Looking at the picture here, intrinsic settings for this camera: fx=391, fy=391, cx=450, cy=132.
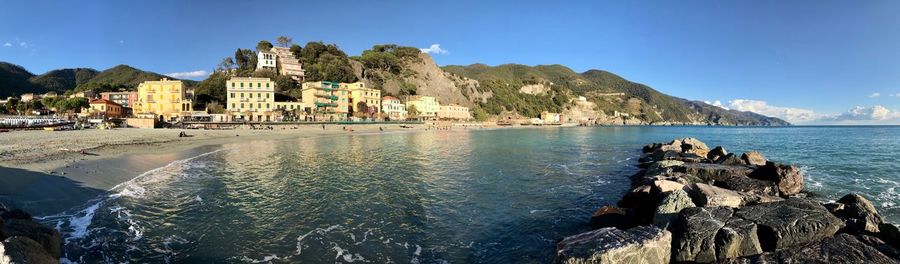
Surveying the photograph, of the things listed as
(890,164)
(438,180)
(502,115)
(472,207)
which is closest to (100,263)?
(472,207)

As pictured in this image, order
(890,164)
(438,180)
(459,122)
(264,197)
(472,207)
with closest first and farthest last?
(472,207) → (264,197) → (438,180) → (890,164) → (459,122)

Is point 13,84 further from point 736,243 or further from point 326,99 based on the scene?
point 736,243

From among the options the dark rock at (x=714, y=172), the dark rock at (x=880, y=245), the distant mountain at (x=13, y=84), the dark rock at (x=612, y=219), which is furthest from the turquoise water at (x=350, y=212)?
the distant mountain at (x=13, y=84)

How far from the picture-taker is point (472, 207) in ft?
42.8

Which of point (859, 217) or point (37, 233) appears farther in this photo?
point (859, 217)

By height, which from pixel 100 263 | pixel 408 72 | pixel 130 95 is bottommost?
pixel 100 263

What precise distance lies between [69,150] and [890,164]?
49.6 metres

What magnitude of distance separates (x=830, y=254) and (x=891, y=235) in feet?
7.40

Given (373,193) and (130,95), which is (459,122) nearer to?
(130,95)

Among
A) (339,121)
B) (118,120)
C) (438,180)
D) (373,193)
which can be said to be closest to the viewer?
(373,193)

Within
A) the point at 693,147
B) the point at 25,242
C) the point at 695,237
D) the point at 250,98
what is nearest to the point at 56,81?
the point at 250,98

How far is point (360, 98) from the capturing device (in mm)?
97312

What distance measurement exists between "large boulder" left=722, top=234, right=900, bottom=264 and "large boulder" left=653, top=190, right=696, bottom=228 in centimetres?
186

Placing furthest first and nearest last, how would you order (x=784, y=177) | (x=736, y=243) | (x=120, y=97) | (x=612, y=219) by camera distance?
(x=120, y=97), (x=784, y=177), (x=612, y=219), (x=736, y=243)
